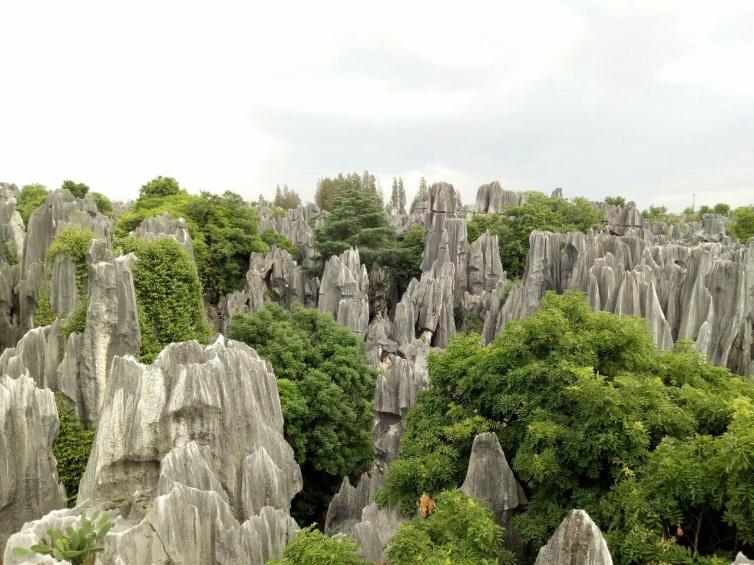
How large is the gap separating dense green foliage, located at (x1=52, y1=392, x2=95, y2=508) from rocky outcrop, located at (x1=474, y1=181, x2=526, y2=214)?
4431cm

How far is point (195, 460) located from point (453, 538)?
6.23 metres

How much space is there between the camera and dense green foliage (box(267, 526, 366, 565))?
25.9ft

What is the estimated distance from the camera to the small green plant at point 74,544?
972 cm

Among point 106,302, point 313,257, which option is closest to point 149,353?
point 106,302

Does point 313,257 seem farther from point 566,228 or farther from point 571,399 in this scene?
point 571,399

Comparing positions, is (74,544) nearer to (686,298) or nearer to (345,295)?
(345,295)

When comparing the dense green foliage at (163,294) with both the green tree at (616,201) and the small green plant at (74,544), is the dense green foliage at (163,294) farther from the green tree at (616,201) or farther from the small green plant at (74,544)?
the green tree at (616,201)

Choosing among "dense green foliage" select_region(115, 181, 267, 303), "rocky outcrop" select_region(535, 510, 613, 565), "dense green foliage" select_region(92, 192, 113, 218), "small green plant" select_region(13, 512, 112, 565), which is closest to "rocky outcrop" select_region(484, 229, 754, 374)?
"dense green foliage" select_region(115, 181, 267, 303)

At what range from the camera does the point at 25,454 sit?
45.0 ft

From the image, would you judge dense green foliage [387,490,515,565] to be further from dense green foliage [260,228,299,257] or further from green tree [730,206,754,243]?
green tree [730,206,754,243]

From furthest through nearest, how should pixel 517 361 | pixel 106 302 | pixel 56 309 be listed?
pixel 56 309 → pixel 106 302 → pixel 517 361

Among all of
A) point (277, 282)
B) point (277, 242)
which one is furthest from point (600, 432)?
point (277, 242)

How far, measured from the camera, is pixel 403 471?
34.8 feet

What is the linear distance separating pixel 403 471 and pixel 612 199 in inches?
3044
